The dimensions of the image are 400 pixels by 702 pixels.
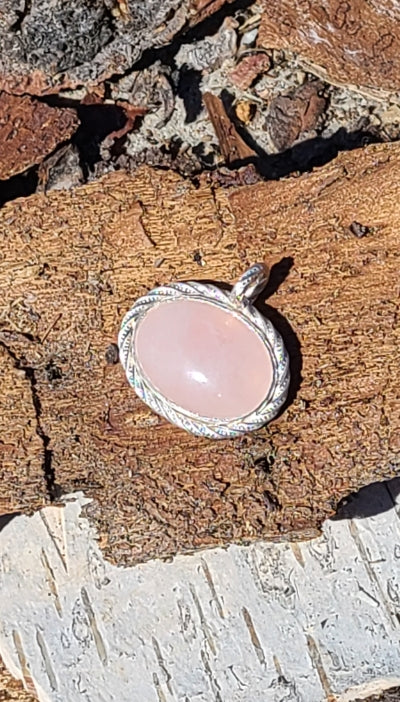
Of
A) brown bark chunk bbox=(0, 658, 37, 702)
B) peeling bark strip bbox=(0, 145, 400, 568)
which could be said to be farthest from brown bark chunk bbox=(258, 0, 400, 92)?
brown bark chunk bbox=(0, 658, 37, 702)

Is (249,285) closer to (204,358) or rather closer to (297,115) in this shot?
(204,358)

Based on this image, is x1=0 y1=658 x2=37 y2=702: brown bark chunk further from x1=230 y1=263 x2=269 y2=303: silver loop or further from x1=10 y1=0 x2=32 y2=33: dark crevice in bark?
x1=10 y1=0 x2=32 y2=33: dark crevice in bark

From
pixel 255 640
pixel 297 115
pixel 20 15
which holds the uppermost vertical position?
pixel 20 15

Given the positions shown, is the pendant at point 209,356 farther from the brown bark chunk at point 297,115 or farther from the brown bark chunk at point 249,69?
the brown bark chunk at point 249,69

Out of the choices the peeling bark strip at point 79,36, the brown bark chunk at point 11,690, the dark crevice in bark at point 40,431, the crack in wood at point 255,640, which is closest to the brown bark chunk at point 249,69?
the peeling bark strip at point 79,36

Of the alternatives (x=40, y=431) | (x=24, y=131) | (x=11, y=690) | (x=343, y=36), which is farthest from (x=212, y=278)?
(x=11, y=690)

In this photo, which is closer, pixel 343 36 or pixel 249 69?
pixel 343 36
